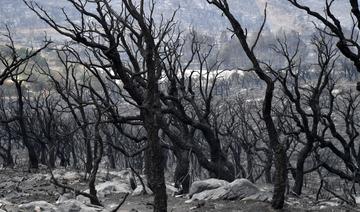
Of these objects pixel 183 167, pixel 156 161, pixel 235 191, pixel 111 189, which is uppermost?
pixel 156 161

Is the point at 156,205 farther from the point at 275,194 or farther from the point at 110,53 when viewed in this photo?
the point at 110,53

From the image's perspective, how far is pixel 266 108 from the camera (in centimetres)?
1135

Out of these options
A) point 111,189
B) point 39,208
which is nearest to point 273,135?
point 39,208

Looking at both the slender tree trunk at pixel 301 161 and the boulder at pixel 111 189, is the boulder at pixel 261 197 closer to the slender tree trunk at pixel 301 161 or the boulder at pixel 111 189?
the slender tree trunk at pixel 301 161

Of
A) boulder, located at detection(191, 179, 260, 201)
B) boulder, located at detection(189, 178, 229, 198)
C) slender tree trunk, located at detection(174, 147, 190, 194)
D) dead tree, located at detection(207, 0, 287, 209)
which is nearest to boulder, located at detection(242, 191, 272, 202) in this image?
boulder, located at detection(191, 179, 260, 201)

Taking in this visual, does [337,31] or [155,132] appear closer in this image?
[155,132]

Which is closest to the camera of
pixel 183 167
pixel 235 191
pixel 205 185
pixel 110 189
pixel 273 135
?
pixel 273 135

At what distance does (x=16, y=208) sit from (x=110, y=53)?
14.0 ft

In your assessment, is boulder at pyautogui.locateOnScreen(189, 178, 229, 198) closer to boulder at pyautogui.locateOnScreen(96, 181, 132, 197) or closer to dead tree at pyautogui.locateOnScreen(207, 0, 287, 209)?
boulder at pyautogui.locateOnScreen(96, 181, 132, 197)

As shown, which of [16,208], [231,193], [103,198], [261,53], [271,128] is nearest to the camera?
[16,208]

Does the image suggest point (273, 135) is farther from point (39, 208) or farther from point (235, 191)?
point (39, 208)

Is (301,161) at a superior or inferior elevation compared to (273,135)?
inferior

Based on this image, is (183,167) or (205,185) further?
(183,167)

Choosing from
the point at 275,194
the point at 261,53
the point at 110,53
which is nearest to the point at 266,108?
the point at 275,194
